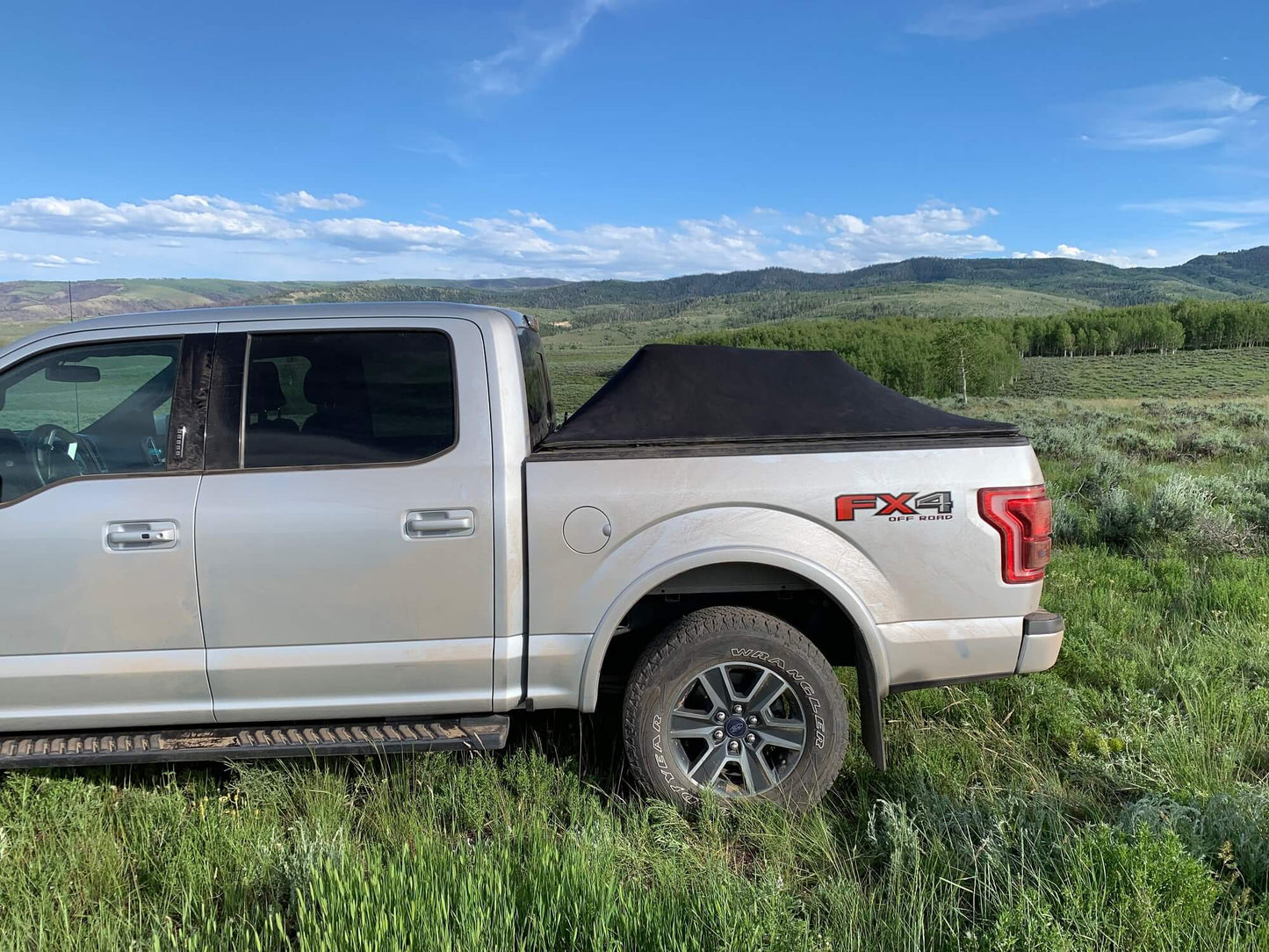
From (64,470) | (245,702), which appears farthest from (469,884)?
(64,470)

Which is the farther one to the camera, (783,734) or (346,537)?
(783,734)

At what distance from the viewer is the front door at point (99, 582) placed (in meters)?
3.01

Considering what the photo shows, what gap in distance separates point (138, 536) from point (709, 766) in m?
2.36

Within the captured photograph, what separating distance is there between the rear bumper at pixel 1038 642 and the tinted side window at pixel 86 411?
3481 mm

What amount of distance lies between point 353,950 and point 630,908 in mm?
722

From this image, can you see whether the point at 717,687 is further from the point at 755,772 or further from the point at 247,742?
the point at 247,742

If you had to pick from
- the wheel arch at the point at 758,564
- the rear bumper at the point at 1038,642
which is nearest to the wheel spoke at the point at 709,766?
the wheel arch at the point at 758,564

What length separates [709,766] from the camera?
128 inches

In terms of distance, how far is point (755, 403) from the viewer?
11.4 ft

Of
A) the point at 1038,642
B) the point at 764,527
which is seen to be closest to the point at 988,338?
the point at 1038,642

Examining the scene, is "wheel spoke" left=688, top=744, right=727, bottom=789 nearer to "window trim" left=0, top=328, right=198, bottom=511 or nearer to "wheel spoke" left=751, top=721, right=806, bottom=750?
"wheel spoke" left=751, top=721, right=806, bottom=750

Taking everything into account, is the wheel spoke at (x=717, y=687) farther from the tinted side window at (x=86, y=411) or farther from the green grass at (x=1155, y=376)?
the green grass at (x=1155, y=376)

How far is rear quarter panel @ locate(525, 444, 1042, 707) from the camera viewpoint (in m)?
3.10

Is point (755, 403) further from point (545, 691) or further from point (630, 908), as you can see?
point (630, 908)
